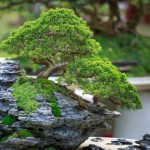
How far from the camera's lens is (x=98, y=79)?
4.84 m

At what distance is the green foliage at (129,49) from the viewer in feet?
33.7

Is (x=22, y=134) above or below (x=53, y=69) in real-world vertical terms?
below

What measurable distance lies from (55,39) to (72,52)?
0.69 feet

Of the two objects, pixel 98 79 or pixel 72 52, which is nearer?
pixel 98 79

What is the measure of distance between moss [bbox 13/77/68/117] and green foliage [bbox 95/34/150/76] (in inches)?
198

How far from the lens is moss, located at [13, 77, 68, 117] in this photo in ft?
15.8

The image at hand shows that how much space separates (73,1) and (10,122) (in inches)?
230

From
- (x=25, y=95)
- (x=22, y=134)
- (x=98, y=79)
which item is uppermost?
(x=98, y=79)

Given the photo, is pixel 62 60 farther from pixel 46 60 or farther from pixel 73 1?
pixel 73 1

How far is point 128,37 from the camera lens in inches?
441

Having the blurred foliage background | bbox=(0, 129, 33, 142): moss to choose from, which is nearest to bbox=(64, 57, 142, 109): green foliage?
bbox=(0, 129, 33, 142): moss

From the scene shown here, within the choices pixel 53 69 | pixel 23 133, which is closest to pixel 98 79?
pixel 53 69

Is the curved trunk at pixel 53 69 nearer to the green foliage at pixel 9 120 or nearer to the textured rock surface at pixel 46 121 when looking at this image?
the textured rock surface at pixel 46 121

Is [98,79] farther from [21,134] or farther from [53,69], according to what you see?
[21,134]
